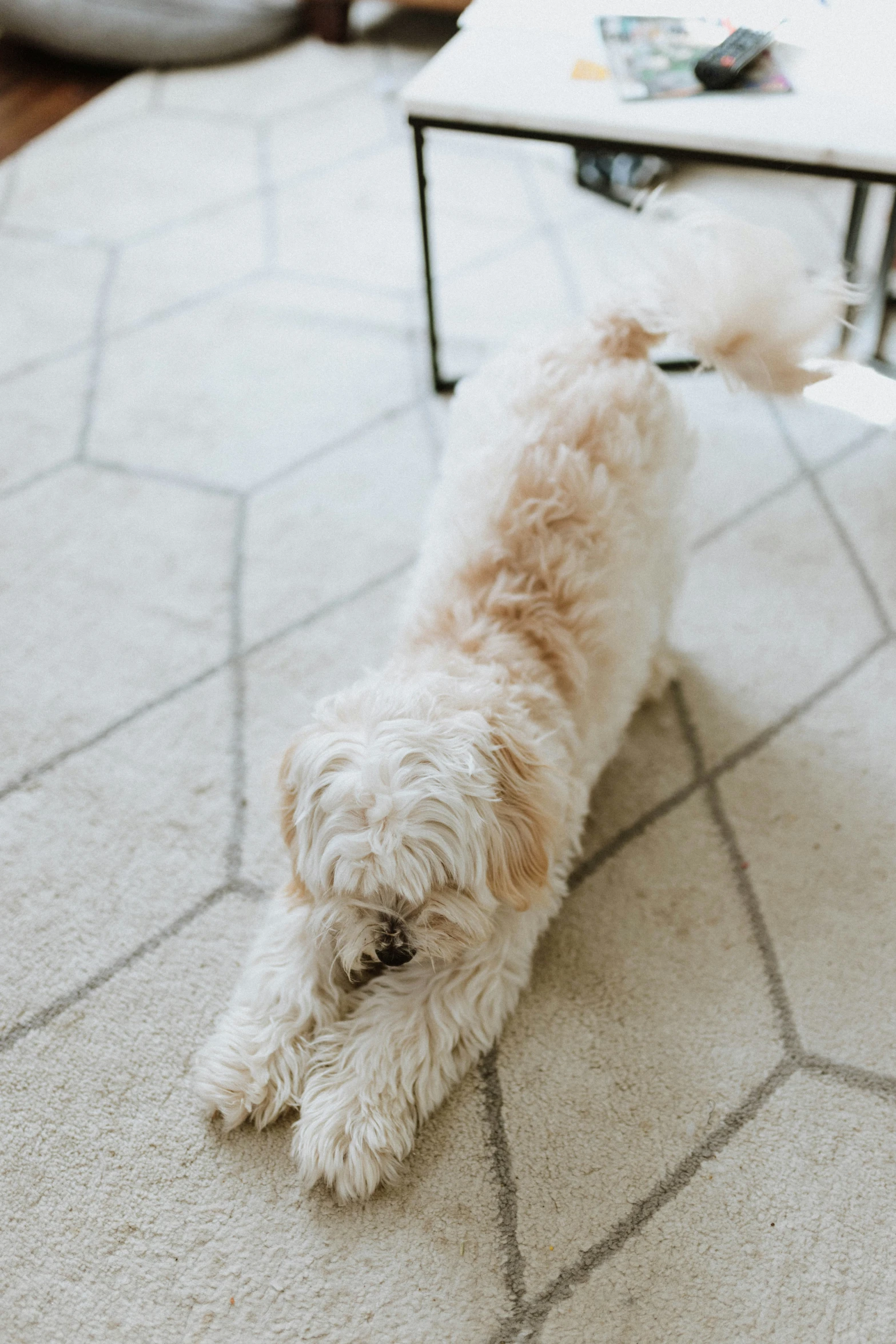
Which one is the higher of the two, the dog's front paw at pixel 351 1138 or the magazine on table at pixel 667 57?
the magazine on table at pixel 667 57

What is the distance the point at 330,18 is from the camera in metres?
3.46

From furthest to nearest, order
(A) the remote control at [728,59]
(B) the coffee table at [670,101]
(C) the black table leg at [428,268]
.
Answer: (C) the black table leg at [428,268] < (A) the remote control at [728,59] < (B) the coffee table at [670,101]

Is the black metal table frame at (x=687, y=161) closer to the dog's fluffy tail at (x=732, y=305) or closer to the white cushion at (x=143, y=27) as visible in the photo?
the dog's fluffy tail at (x=732, y=305)

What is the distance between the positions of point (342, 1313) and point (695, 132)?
71.6 inches

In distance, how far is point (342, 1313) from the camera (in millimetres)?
1136

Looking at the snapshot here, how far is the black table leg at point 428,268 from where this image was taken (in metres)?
1.92

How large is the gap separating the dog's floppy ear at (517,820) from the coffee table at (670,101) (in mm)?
1150

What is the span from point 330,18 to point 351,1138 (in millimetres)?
3642

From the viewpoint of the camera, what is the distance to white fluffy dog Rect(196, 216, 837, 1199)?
1.11 meters

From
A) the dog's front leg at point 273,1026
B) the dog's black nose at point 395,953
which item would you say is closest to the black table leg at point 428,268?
the dog's front leg at point 273,1026

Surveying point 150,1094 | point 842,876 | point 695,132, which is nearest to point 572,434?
point 695,132

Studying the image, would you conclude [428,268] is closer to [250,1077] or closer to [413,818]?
[413,818]

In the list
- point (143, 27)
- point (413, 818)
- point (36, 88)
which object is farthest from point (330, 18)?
point (413, 818)

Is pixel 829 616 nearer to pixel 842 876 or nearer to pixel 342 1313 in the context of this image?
pixel 842 876
